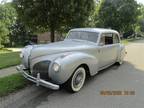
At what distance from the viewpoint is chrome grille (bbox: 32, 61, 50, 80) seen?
471 centimetres

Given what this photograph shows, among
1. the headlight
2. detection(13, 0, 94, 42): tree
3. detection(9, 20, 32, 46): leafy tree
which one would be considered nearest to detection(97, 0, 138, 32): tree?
detection(9, 20, 32, 46): leafy tree

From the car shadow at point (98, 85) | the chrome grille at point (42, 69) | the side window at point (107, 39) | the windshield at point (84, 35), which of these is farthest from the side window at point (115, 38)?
the chrome grille at point (42, 69)

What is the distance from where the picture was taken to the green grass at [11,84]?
4731 mm

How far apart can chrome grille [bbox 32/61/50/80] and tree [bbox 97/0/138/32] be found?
113ft

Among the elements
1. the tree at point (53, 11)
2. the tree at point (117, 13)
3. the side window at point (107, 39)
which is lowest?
the side window at point (107, 39)

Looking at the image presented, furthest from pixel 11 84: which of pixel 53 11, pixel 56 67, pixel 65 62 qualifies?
pixel 53 11

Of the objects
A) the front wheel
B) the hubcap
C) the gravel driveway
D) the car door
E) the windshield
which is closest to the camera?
the gravel driveway

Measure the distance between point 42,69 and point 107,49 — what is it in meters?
2.80

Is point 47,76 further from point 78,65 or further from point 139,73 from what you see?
point 139,73

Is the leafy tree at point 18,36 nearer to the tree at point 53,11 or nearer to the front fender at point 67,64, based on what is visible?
the tree at point 53,11

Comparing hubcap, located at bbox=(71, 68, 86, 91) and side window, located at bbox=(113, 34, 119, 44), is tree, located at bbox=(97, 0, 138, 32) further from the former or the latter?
hubcap, located at bbox=(71, 68, 86, 91)

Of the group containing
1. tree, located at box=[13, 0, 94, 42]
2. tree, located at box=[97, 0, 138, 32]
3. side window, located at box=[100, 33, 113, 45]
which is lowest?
side window, located at box=[100, 33, 113, 45]

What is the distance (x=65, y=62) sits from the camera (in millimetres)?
4598

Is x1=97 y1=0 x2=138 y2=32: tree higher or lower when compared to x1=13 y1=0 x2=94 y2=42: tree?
higher
